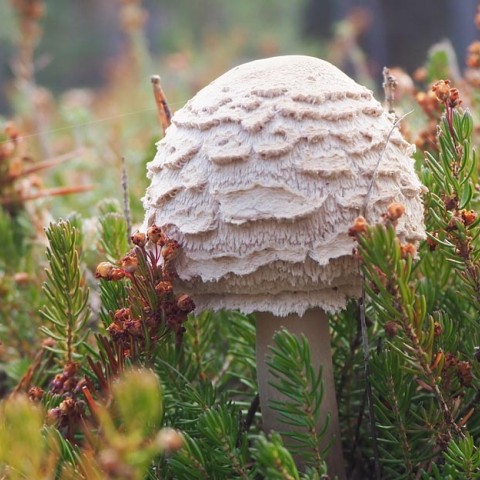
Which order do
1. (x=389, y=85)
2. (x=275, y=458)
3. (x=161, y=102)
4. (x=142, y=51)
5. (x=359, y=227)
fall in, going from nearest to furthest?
(x=275, y=458), (x=359, y=227), (x=389, y=85), (x=161, y=102), (x=142, y=51)

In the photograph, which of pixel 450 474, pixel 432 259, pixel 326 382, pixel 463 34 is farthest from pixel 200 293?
pixel 463 34

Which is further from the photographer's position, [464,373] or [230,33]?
[230,33]

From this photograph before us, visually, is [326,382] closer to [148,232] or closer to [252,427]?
[252,427]

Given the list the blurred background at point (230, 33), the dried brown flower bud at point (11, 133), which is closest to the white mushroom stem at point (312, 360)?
the dried brown flower bud at point (11, 133)

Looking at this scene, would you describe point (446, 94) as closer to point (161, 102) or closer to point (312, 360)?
point (312, 360)

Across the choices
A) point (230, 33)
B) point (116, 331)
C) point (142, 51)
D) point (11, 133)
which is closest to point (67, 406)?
point (116, 331)

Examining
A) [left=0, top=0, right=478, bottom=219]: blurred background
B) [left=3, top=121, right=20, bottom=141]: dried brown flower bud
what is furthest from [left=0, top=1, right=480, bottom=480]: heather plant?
[left=0, top=0, right=478, bottom=219]: blurred background
